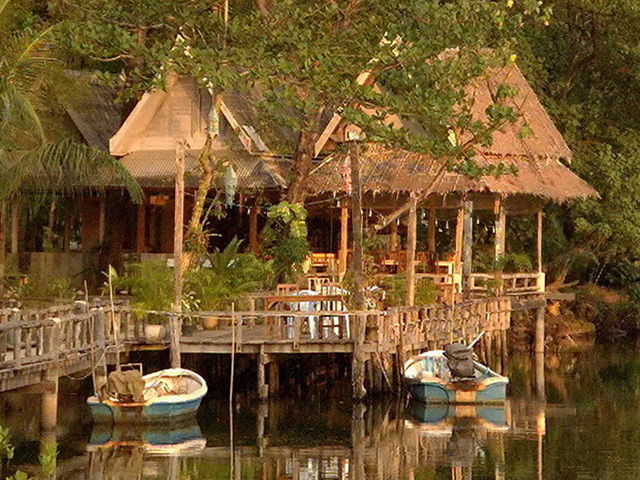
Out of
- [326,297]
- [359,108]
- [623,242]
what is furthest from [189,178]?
[623,242]

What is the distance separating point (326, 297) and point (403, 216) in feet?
36.0

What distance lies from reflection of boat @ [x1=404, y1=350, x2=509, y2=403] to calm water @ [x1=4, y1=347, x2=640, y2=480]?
249 mm

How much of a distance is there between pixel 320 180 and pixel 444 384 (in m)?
7.45

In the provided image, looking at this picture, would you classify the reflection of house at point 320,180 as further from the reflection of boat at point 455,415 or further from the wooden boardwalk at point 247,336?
the reflection of boat at point 455,415

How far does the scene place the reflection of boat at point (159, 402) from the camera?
24141 millimetres

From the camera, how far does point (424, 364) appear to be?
2800 centimetres

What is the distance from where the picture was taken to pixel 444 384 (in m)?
27.4

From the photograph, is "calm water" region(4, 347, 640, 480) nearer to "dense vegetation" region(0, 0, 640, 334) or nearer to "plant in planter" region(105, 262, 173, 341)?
"plant in planter" region(105, 262, 173, 341)

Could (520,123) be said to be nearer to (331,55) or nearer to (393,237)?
(393,237)

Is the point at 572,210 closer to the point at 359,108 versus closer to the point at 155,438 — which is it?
the point at 359,108

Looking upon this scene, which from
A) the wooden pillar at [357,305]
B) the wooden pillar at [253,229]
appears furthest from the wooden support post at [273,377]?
the wooden pillar at [253,229]

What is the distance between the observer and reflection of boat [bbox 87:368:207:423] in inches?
950

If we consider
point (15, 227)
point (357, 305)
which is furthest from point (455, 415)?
point (15, 227)

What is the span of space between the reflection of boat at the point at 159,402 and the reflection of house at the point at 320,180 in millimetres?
6803
